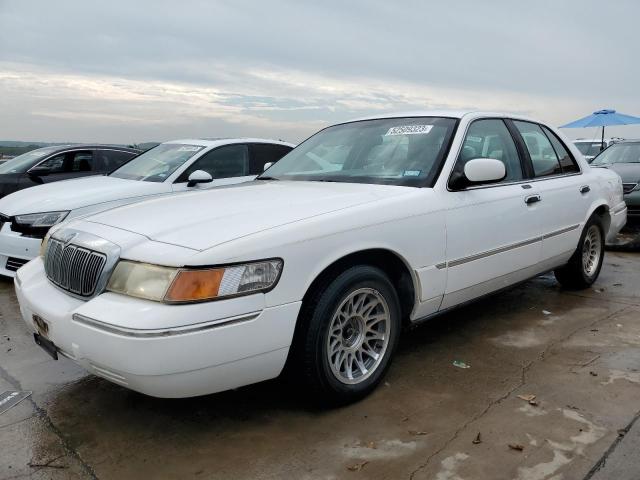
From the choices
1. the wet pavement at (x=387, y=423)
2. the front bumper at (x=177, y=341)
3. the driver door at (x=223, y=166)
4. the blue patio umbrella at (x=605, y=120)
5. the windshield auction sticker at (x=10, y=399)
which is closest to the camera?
the front bumper at (x=177, y=341)

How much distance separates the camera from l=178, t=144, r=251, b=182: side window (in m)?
6.61

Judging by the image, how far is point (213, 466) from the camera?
2555mm

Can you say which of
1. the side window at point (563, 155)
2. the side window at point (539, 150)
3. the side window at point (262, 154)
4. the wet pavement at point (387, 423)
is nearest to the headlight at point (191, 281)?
the wet pavement at point (387, 423)

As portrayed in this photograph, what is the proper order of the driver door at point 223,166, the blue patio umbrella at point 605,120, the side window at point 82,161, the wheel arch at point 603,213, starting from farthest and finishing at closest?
the blue patio umbrella at point 605,120, the side window at point 82,161, the driver door at point 223,166, the wheel arch at point 603,213

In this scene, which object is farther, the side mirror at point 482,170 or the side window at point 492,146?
the side window at point 492,146

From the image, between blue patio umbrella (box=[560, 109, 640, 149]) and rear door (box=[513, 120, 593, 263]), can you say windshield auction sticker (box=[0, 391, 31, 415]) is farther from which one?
blue patio umbrella (box=[560, 109, 640, 149])

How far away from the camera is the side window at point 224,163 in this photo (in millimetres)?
6605

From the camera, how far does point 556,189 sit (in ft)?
14.8

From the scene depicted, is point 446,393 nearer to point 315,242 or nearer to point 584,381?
point 584,381

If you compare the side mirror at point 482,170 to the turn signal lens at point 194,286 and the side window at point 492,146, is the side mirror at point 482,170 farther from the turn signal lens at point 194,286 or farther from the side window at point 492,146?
the turn signal lens at point 194,286

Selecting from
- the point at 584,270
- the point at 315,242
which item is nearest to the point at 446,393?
the point at 315,242

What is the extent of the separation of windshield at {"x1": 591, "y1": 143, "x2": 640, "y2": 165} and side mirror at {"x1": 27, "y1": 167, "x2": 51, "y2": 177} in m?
8.70

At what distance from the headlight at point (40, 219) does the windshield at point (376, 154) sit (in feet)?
8.43

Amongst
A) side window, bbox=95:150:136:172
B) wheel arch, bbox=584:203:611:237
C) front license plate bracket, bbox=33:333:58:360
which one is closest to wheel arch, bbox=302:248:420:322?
front license plate bracket, bbox=33:333:58:360
